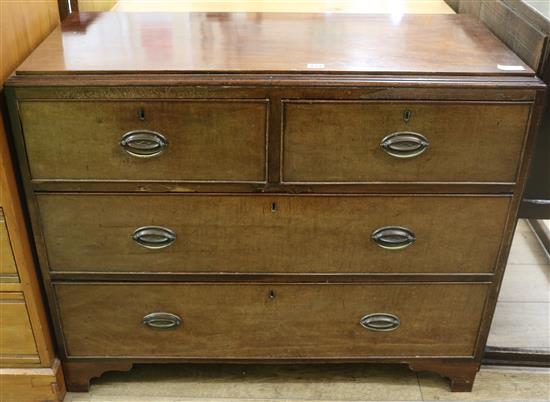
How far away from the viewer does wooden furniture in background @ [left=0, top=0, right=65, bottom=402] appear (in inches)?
48.3

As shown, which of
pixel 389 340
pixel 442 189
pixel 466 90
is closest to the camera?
pixel 466 90

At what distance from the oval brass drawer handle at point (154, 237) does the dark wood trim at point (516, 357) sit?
0.88 m

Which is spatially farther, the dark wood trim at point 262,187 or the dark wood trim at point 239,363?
the dark wood trim at point 239,363

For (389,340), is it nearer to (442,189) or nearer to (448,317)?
(448,317)

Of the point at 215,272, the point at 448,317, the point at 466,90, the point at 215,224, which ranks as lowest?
the point at 448,317

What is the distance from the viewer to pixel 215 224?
4.35 ft

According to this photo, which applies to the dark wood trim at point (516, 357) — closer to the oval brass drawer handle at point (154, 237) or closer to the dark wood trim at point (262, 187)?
the dark wood trim at point (262, 187)

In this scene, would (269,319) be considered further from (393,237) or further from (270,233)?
(393,237)

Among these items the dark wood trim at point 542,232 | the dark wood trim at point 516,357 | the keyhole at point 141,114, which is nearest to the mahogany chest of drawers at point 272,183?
the keyhole at point 141,114

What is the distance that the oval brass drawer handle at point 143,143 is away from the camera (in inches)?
47.8

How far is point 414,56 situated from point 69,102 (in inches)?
26.7

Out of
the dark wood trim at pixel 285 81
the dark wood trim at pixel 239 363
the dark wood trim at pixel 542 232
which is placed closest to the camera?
the dark wood trim at pixel 285 81

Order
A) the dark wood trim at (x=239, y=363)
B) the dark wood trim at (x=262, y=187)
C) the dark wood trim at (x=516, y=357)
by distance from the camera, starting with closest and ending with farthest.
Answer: the dark wood trim at (x=262, y=187), the dark wood trim at (x=239, y=363), the dark wood trim at (x=516, y=357)

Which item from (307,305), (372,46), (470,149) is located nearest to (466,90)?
(470,149)
